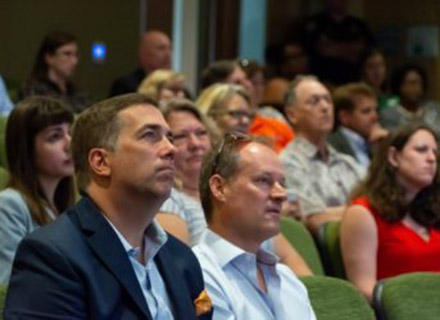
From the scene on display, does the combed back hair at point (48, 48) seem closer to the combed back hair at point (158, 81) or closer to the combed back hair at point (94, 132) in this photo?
the combed back hair at point (158, 81)

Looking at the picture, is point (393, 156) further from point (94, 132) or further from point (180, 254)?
point (94, 132)

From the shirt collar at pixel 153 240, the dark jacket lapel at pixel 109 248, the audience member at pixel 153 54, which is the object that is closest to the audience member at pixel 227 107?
the audience member at pixel 153 54

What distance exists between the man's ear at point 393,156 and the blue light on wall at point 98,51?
3355mm

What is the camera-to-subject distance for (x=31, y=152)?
314cm

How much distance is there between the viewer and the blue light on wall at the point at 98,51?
274 inches

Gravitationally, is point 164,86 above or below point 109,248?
below

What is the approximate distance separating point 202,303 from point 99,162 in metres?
0.40

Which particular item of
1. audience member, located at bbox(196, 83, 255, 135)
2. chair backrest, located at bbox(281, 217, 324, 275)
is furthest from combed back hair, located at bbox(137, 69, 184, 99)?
chair backrest, located at bbox(281, 217, 324, 275)

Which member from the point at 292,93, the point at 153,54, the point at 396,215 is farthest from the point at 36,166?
the point at 153,54

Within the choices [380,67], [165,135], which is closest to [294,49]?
[380,67]

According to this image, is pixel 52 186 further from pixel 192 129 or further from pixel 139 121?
pixel 139 121

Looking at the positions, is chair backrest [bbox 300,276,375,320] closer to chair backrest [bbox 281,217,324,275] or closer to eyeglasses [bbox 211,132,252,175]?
eyeglasses [bbox 211,132,252,175]

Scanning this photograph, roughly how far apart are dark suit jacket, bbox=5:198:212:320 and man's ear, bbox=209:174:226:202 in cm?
54

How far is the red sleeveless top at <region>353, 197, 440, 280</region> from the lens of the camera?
3.80 m
